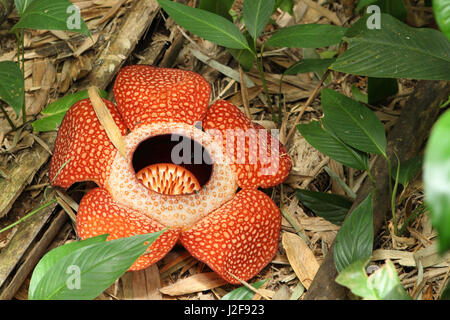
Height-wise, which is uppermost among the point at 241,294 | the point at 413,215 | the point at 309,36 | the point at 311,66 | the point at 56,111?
the point at 309,36

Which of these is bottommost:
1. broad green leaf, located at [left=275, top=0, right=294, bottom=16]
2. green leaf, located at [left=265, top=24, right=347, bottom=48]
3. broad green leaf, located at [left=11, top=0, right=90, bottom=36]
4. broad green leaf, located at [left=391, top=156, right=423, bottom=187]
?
broad green leaf, located at [left=391, top=156, right=423, bottom=187]

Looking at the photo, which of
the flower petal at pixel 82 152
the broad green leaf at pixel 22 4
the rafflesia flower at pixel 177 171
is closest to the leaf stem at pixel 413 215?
the rafflesia flower at pixel 177 171

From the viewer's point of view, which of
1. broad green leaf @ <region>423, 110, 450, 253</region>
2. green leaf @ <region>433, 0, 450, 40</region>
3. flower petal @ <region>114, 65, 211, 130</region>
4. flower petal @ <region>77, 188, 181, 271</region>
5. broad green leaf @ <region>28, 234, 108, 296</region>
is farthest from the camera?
flower petal @ <region>114, 65, 211, 130</region>

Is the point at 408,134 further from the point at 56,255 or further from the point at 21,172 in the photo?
the point at 21,172

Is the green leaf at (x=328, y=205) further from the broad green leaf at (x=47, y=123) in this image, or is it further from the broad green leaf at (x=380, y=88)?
the broad green leaf at (x=47, y=123)

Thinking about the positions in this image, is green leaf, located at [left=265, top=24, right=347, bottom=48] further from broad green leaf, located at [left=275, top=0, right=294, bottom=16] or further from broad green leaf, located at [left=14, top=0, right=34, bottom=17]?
broad green leaf, located at [left=14, top=0, right=34, bottom=17]

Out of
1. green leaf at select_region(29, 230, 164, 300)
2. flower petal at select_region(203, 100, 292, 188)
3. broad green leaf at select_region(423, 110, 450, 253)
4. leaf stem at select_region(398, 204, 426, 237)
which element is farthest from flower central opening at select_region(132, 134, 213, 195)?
broad green leaf at select_region(423, 110, 450, 253)

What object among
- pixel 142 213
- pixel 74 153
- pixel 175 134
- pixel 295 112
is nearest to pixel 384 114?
pixel 295 112

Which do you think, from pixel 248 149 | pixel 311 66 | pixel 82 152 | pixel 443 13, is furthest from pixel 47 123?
pixel 443 13

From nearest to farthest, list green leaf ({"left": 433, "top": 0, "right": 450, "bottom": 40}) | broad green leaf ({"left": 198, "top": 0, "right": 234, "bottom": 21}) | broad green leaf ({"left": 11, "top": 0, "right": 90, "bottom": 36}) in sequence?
green leaf ({"left": 433, "top": 0, "right": 450, "bottom": 40}), broad green leaf ({"left": 11, "top": 0, "right": 90, "bottom": 36}), broad green leaf ({"left": 198, "top": 0, "right": 234, "bottom": 21})
